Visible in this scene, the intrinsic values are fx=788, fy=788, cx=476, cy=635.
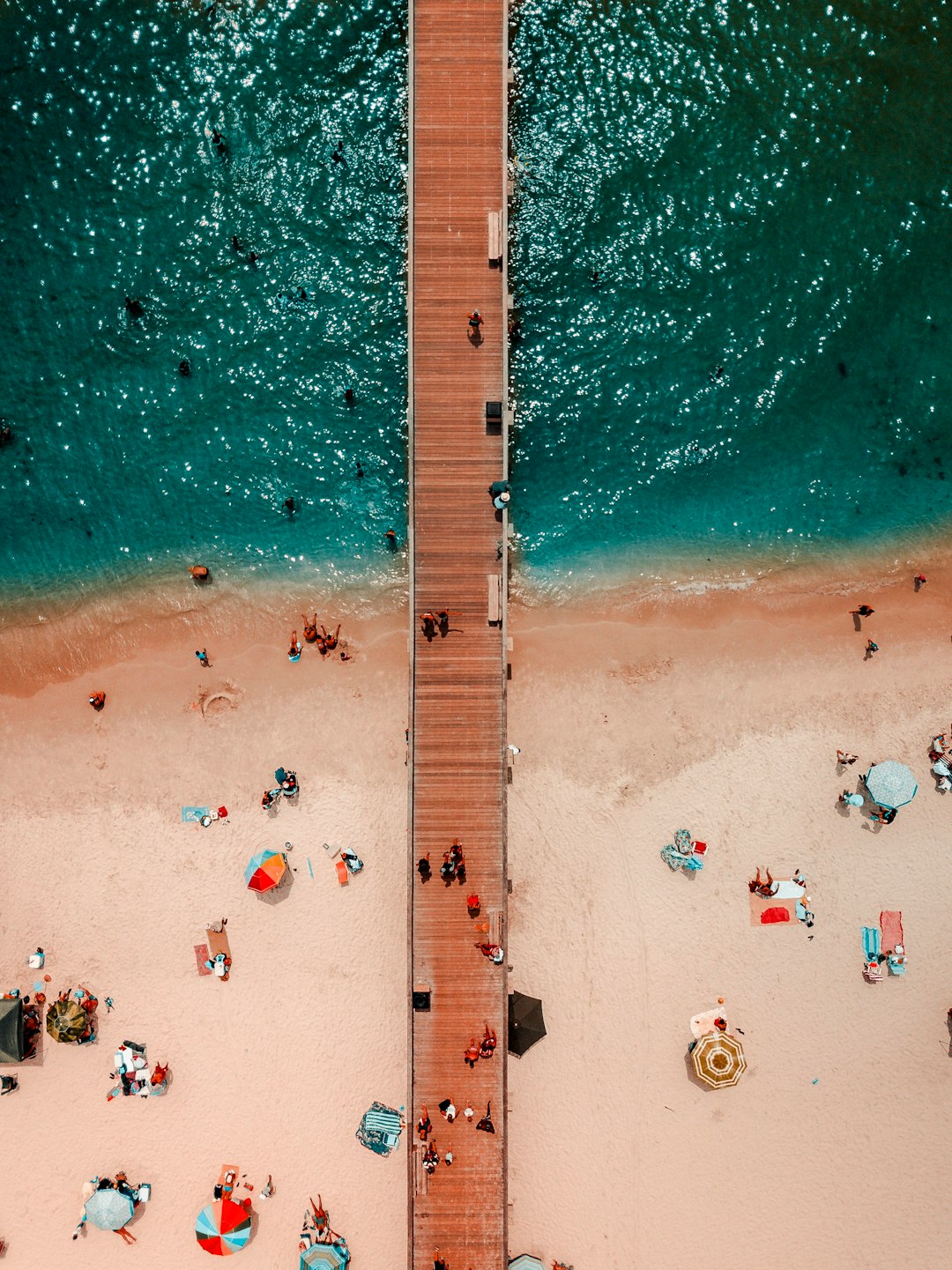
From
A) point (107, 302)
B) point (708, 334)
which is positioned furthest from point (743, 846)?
point (107, 302)

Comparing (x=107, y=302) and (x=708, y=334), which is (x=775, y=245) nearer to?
(x=708, y=334)

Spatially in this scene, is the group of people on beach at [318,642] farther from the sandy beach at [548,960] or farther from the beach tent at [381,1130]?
the beach tent at [381,1130]

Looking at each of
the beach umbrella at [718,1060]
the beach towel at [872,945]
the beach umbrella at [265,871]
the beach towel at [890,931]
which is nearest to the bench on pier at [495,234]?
the beach umbrella at [265,871]

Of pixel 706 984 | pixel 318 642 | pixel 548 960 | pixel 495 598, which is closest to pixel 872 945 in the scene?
pixel 706 984

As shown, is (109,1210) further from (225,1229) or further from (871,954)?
(871,954)

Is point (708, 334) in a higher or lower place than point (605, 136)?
lower
